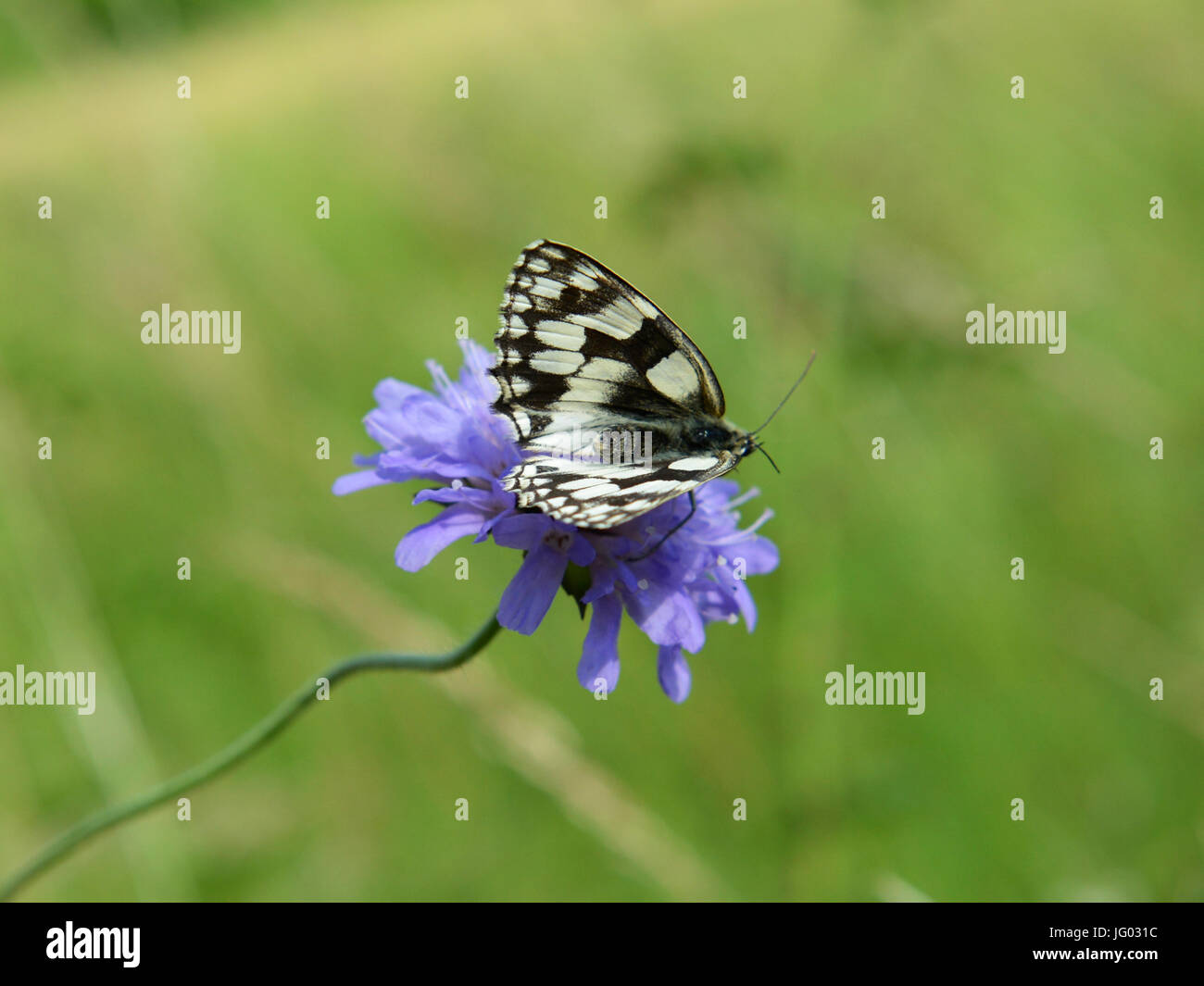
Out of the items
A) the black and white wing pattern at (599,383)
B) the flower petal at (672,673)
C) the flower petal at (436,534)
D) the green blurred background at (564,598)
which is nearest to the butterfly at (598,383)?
the black and white wing pattern at (599,383)

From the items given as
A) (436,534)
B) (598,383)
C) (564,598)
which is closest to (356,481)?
(436,534)

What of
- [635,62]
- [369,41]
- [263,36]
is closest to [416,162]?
[635,62]

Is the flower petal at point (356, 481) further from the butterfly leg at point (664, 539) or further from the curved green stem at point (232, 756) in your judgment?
the butterfly leg at point (664, 539)

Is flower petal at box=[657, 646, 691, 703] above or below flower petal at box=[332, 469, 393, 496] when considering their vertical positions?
below

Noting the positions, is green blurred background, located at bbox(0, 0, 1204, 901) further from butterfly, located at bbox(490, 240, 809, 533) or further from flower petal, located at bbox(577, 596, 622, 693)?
butterfly, located at bbox(490, 240, 809, 533)

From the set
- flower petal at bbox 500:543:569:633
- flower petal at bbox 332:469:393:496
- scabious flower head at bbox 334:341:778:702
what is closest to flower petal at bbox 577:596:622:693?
scabious flower head at bbox 334:341:778:702

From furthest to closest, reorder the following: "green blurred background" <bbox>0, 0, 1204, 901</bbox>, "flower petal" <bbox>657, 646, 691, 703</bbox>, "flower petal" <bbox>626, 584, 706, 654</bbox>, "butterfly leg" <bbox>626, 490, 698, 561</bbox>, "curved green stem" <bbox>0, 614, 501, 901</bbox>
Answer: "green blurred background" <bbox>0, 0, 1204, 901</bbox>, "flower petal" <bbox>657, 646, 691, 703</bbox>, "butterfly leg" <bbox>626, 490, 698, 561</bbox>, "flower petal" <bbox>626, 584, 706, 654</bbox>, "curved green stem" <bbox>0, 614, 501, 901</bbox>
